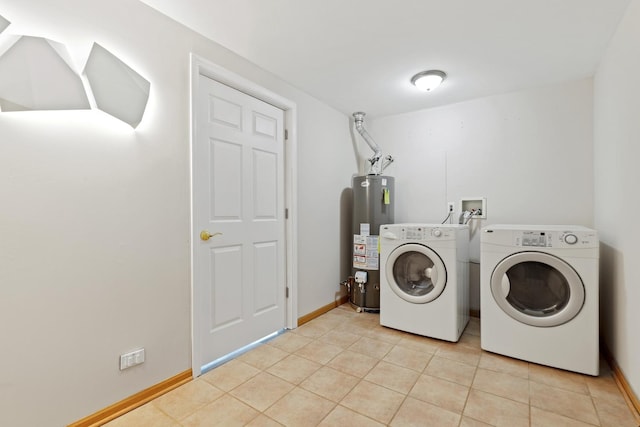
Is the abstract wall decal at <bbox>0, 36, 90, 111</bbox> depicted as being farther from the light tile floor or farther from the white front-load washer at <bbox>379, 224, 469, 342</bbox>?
the white front-load washer at <bbox>379, 224, 469, 342</bbox>

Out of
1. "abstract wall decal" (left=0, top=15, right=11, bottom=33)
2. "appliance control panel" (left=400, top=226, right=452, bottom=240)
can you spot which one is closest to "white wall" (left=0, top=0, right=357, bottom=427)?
"abstract wall decal" (left=0, top=15, right=11, bottom=33)

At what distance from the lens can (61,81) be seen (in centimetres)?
130

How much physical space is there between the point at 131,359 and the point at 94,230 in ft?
2.33

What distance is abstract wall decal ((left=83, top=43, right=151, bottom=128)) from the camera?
55.0 inches

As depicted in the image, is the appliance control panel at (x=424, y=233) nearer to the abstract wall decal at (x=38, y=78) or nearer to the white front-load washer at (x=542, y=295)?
the white front-load washer at (x=542, y=295)

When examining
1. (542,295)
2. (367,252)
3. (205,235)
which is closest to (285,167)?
(205,235)

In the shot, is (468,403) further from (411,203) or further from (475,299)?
(411,203)

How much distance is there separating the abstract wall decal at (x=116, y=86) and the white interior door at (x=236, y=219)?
340 mm

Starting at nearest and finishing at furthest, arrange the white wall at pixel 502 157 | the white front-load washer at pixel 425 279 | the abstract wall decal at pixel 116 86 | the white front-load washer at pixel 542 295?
the abstract wall decal at pixel 116 86, the white front-load washer at pixel 542 295, the white front-load washer at pixel 425 279, the white wall at pixel 502 157

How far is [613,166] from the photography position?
1.89m

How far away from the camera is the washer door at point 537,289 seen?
184cm

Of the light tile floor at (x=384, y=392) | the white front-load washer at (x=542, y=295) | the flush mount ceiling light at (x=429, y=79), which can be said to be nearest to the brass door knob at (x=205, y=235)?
the light tile floor at (x=384, y=392)

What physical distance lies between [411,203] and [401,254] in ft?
3.06

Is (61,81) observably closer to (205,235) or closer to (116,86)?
(116,86)
